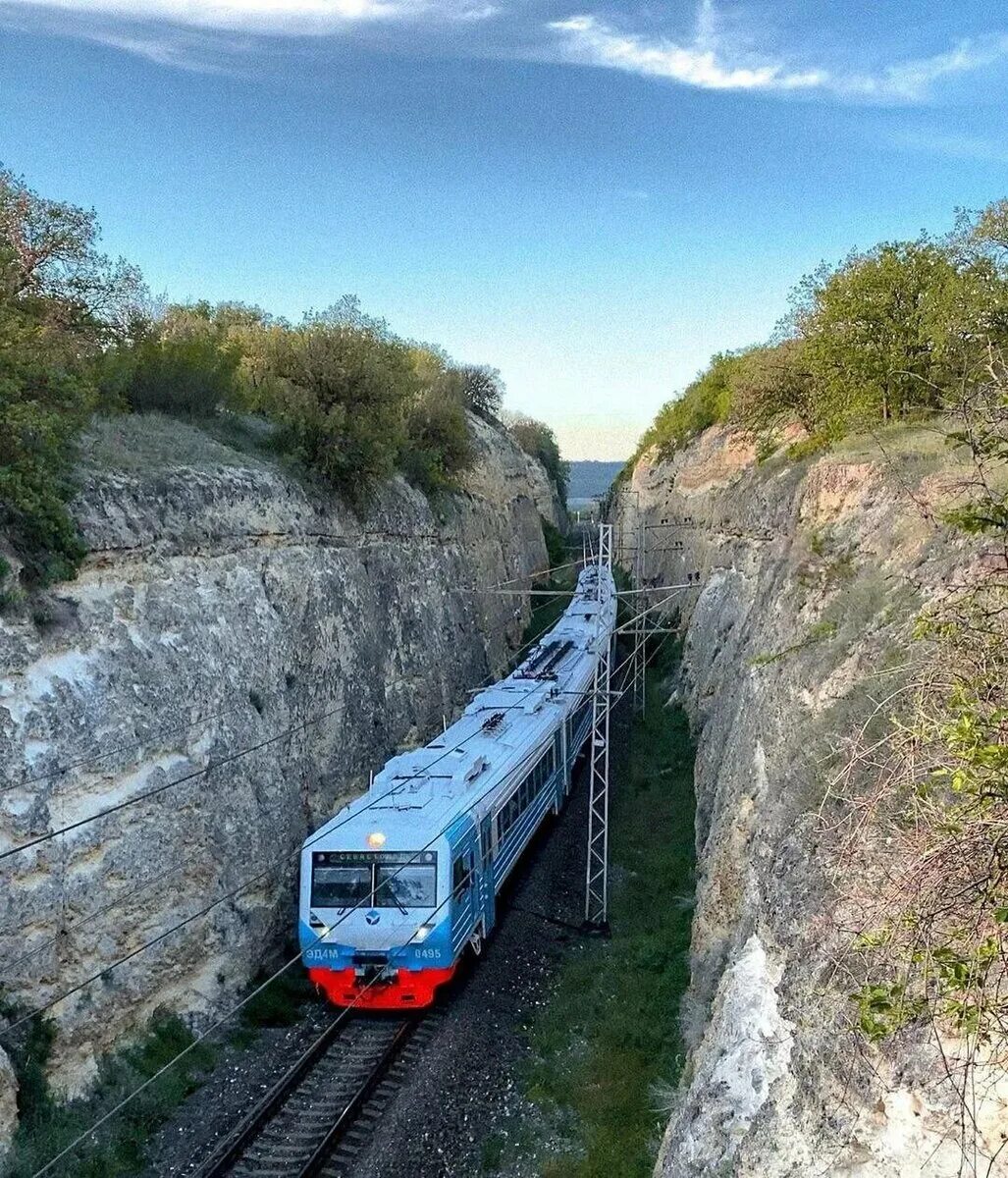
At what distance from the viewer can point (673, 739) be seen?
24875 millimetres

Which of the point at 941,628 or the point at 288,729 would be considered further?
the point at 288,729

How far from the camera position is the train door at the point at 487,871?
46.1ft

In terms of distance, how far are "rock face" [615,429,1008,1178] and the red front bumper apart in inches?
148

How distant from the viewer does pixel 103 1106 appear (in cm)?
1061

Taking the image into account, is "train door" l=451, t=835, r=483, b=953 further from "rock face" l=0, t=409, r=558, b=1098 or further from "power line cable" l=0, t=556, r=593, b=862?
"power line cable" l=0, t=556, r=593, b=862

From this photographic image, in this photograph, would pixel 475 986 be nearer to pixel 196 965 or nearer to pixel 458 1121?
pixel 458 1121

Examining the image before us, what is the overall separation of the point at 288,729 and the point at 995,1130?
1343cm

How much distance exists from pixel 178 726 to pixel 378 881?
398 centimetres

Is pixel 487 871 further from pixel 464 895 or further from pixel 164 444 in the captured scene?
pixel 164 444

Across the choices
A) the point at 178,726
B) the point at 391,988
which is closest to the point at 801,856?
the point at 391,988

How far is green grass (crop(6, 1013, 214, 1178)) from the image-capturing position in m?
9.55

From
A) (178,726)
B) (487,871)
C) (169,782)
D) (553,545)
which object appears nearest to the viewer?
(169,782)

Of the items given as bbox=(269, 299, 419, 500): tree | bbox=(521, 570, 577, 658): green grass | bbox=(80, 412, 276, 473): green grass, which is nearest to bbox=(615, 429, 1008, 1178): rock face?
bbox=(269, 299, 419, 500): tree

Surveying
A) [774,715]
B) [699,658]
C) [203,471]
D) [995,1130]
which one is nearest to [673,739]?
[699,658]
